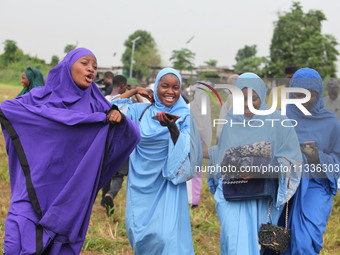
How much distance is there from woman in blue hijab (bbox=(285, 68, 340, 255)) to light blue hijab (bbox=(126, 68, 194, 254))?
2.72ft

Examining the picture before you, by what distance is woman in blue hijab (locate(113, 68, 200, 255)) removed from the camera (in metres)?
4.27

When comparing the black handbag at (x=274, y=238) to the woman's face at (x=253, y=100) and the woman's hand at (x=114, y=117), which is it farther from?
the woman's hand at (x=114, y=117)

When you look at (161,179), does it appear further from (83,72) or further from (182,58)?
(182,58)

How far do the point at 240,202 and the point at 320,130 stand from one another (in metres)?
0.76

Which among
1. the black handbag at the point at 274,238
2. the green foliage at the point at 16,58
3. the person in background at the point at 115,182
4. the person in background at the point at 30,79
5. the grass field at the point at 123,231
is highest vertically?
the green foliage at the point at 16,58

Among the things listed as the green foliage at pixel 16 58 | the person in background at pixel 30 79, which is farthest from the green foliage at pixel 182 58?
the person in background at pixel 30 79

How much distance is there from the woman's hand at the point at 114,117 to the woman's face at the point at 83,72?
29 centimetres

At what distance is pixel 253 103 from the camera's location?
3.87 meters

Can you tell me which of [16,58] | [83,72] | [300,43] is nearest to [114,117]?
[83,72]

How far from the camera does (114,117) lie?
12.2 ft

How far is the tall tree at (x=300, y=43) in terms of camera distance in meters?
33.9

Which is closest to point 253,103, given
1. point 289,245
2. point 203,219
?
point 289,245

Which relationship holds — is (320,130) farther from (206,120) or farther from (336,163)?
(206,120)

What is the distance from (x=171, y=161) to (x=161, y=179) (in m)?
0.22
